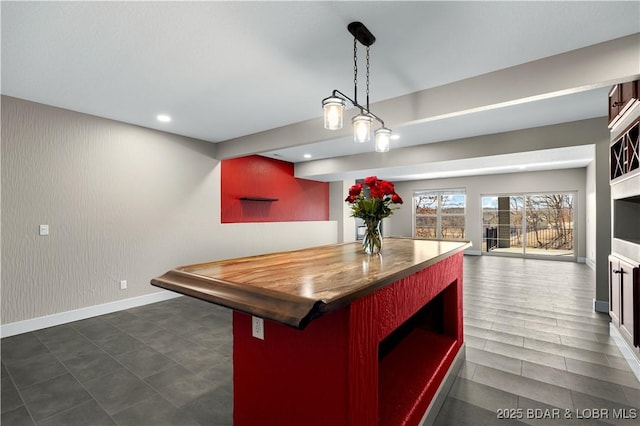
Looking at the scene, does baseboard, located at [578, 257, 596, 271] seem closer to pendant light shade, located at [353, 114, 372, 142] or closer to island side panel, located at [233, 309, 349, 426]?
pendant light shade, located at [353, 114, 372, 142]

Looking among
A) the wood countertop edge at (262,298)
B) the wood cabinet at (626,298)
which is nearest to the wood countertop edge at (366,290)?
the wood countertop edge at (262,298)

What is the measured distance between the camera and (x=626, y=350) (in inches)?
101

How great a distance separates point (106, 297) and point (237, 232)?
2.06 m

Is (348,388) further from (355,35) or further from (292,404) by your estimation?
(355,35)

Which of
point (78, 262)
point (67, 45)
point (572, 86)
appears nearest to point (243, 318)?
point (67, 45)

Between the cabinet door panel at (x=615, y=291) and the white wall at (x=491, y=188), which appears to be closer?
the cabinet door panel at (x=615, y=291)

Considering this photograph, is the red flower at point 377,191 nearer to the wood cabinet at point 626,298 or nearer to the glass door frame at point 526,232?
the wood cabinet at point 626,298

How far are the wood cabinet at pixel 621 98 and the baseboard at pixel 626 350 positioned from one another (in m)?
2.00

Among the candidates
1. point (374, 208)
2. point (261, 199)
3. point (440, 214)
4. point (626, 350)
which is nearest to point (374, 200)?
point (374, 208)

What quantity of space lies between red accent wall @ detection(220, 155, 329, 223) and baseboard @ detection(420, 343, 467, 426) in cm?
432

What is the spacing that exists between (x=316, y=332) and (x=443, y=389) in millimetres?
1343

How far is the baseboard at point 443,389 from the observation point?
5.61 feet

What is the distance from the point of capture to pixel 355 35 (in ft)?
6.62

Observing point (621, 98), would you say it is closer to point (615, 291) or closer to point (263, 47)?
point (615, 291)
